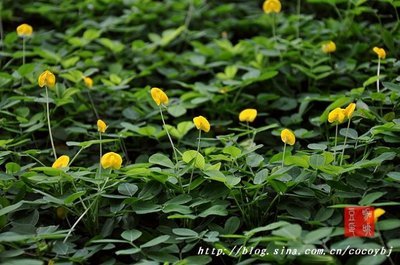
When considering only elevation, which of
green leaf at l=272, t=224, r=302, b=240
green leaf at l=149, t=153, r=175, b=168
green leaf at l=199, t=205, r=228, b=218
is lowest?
green leaf at l=199, t=205, r=228, b=218

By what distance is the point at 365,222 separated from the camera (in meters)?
1.26

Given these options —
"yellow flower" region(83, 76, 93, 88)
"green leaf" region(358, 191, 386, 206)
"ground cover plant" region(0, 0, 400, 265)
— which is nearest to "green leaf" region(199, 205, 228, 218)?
"ground cover plant" region(0, 0, 400, 265)

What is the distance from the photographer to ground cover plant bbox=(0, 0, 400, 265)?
4.50 feet

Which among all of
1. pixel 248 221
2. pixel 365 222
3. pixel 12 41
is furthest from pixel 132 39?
pixel 365 222

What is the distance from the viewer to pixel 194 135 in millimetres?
1957

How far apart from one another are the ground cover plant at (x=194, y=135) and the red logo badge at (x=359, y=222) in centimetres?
2

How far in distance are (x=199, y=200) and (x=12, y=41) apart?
1359 mm

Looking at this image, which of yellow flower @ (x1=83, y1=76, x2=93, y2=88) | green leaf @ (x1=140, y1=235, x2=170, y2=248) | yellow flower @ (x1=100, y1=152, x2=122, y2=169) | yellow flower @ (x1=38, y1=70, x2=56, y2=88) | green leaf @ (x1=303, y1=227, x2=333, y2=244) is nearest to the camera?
green leaf @ (x1=303, y1=227, x2=333, y2=244)

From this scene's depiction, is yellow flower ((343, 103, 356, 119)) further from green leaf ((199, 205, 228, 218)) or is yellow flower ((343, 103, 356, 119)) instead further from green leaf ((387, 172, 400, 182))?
green leaf ((199, 205, 228, 218))

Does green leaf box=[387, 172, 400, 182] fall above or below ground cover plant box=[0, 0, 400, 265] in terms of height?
above

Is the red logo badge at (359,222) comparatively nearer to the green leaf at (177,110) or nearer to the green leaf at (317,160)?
the green leaf at (317,160)

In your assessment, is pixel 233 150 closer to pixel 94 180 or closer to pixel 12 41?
pixel 94 180

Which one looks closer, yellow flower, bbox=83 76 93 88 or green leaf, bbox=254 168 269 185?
green leaf, bbox=254 168 269 185

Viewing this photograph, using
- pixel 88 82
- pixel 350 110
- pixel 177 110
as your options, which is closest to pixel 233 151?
pixel 350 110
